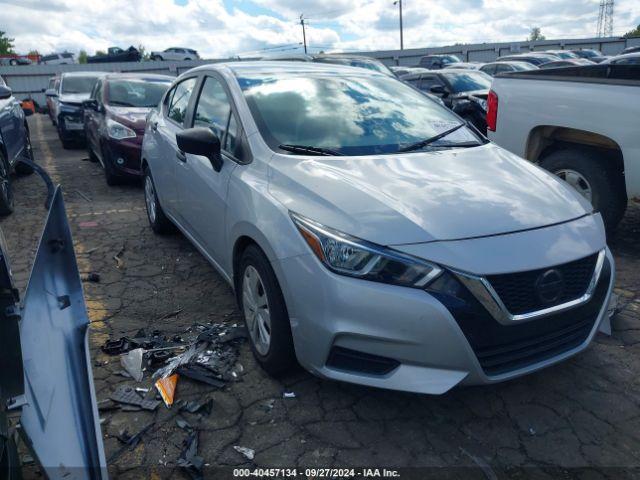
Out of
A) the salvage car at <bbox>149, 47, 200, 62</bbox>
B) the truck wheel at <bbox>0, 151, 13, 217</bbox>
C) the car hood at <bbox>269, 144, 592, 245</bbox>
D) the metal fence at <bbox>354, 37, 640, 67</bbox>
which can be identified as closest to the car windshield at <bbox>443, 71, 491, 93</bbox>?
the truck wheel at <bbox>0, 151, 13, 217</bbox>

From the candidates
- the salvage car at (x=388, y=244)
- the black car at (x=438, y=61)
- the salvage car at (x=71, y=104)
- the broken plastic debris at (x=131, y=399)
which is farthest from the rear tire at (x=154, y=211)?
the black car at (x=438, y=61)

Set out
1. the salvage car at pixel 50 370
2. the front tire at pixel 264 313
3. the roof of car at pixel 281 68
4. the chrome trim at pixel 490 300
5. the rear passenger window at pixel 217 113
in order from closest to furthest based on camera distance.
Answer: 1. the salvage car at pixel 50 370
2. the chrome trim at pixel 490 300
3. the front tire at pixel 264 313
4. the rear passenger window at pixel 217 113
5. the roof of car at pixel 281 68

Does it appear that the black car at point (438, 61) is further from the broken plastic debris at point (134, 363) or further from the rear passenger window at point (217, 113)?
the broken plastic debris at point (134, 363)

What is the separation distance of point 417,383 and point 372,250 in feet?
2.02

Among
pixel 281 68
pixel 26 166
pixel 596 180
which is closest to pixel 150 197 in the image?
pixel 281 68

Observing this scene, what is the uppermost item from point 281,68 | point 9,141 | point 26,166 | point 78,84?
point 281,68

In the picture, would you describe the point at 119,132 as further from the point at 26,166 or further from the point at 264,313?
the point at 264,313

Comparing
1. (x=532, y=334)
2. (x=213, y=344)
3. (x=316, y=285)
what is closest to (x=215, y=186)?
(x=213, y=344)

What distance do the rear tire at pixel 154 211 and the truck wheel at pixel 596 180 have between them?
3681 millimetres

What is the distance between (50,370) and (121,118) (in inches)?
246

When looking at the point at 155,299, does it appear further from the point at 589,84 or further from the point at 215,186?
the point at 589,84

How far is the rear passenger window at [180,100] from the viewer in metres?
4.53

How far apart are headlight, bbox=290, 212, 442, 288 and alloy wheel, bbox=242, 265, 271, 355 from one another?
0.50 m

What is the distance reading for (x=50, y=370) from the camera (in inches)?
80.4
